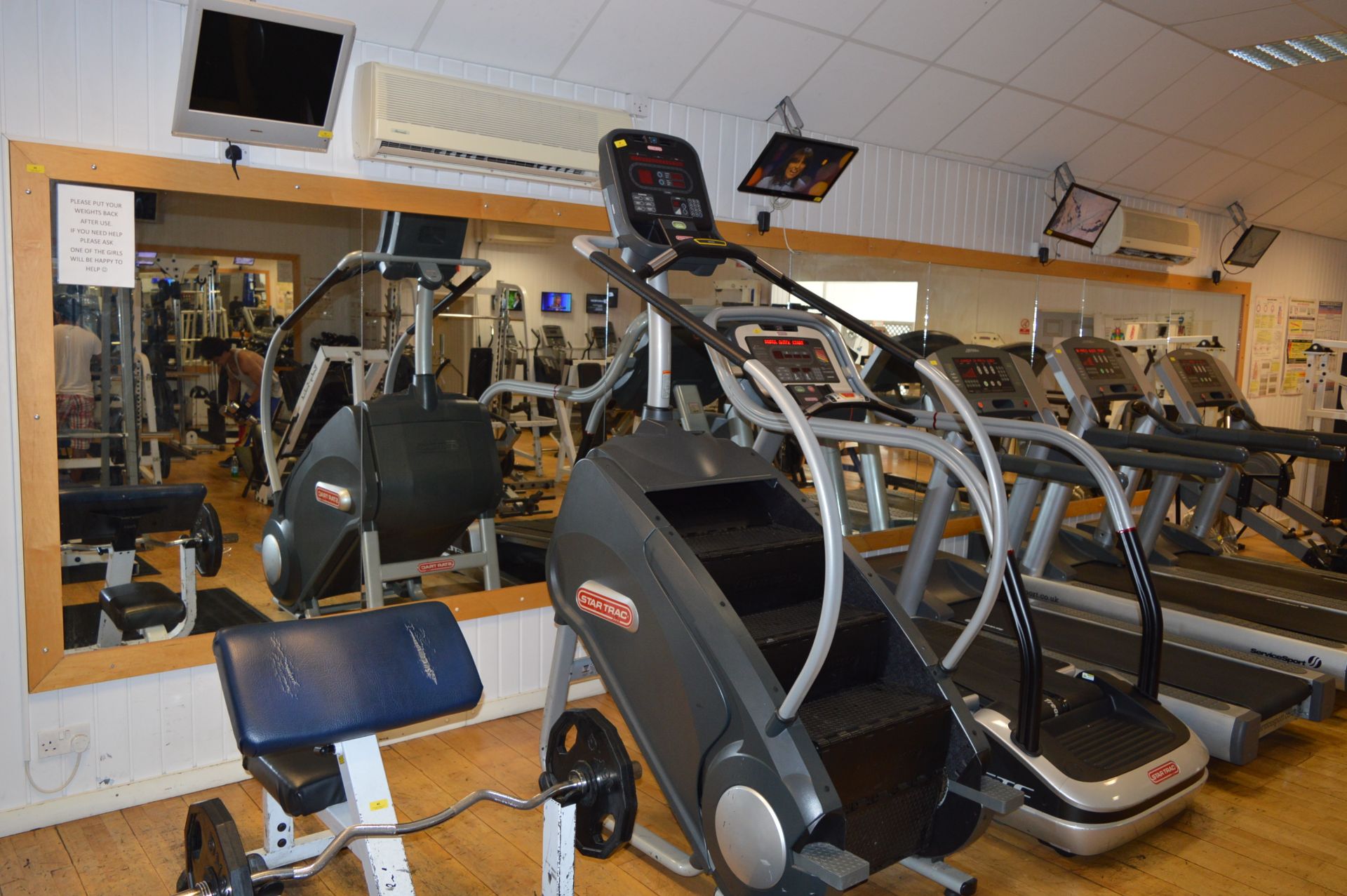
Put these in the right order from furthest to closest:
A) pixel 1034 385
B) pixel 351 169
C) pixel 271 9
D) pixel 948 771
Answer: pixel 1034 385
pixel 351 169
pixel 271 9
pixel 948 771

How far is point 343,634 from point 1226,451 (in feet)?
10.2

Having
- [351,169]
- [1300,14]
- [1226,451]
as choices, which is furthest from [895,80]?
[351,169]

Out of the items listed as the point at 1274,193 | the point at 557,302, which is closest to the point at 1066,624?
the point at 557,302

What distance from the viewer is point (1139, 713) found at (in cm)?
321

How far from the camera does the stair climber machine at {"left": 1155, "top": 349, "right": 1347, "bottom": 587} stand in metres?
5.20

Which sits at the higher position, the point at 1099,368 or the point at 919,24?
the point at 919,24

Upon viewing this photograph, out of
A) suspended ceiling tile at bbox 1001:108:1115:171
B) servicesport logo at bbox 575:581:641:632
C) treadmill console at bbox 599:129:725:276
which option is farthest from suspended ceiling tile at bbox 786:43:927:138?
servicesport logo at bbox 575:581:641:632

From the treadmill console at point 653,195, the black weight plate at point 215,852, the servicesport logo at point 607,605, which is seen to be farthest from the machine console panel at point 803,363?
the black weight plate at point 215,852

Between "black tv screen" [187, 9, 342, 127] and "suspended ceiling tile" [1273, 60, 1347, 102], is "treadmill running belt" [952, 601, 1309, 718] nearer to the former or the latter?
"black tv screen" [187, 9, 342, 127]

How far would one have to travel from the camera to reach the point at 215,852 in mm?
2004

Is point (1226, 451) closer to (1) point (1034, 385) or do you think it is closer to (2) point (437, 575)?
(1) point (1034, 385)

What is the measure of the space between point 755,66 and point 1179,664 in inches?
118

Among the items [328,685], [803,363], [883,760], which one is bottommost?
[883,760]

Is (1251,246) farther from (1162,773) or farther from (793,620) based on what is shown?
(793,620)
